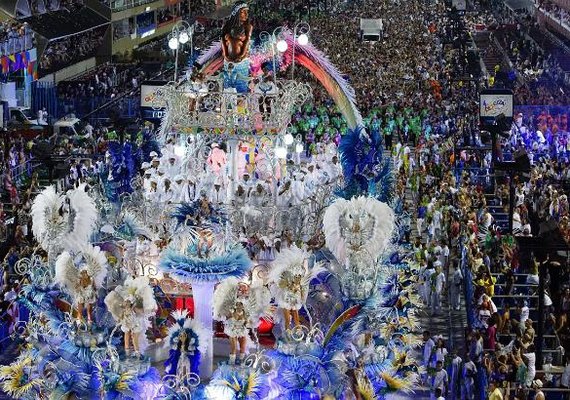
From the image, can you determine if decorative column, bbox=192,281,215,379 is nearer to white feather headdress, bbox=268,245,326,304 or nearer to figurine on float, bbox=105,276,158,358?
figurine on float, bbox=105,276,158,358

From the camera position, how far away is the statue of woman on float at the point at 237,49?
34719mm

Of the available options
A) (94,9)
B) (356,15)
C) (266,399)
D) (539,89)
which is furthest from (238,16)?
(356,15)

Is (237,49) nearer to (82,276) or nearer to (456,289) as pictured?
(456,289)

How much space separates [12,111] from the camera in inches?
2116

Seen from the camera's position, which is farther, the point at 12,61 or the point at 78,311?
the point at 12,61

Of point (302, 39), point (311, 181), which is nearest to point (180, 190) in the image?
point (311, 181)

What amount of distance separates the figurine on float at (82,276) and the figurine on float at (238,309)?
253 cm

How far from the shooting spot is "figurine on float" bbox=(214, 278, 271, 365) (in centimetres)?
2661

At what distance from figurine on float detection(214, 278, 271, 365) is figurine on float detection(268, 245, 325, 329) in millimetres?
712

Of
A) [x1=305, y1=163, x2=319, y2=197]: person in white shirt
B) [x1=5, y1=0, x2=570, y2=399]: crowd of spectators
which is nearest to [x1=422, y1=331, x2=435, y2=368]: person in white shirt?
[x1=5, y1=0, x2=570, y2=399]: crowd of spectators

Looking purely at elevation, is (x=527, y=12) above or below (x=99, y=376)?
above

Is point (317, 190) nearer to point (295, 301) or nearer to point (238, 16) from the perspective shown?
point (238, 16)

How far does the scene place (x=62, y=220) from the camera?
97.8 ft

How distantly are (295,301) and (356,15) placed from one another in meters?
61.4
